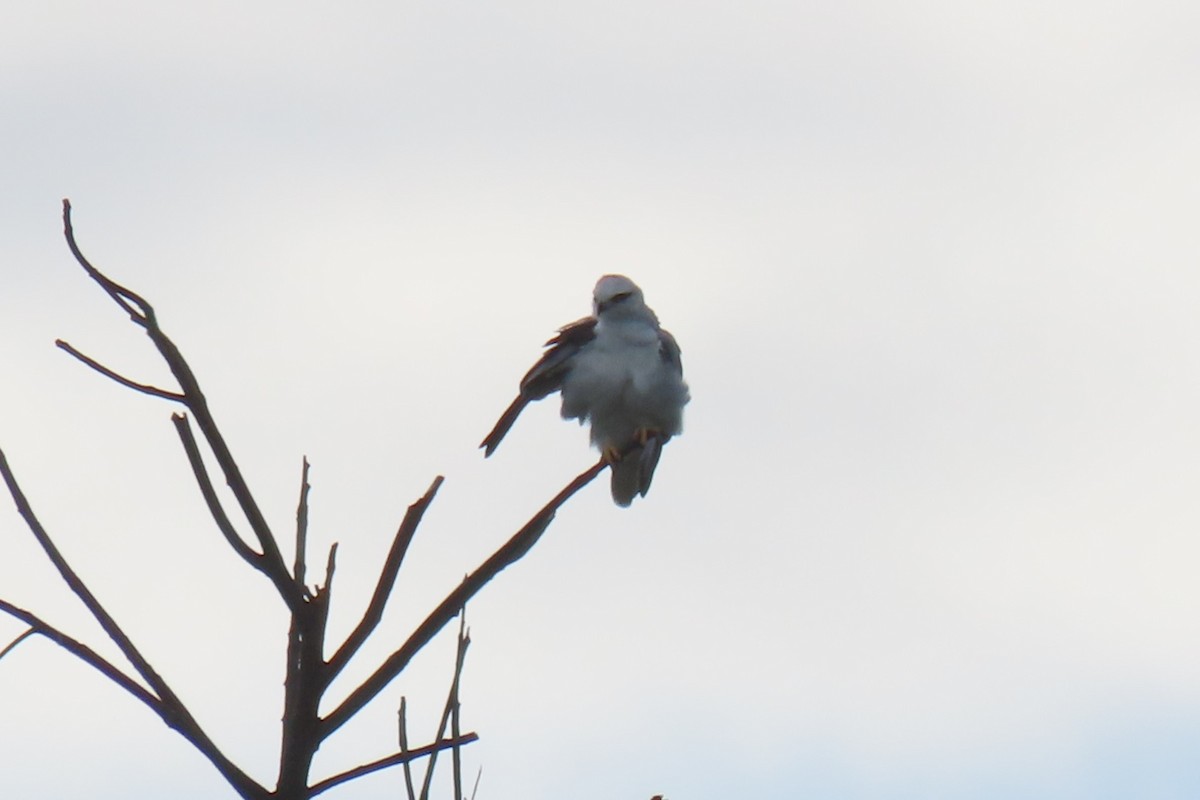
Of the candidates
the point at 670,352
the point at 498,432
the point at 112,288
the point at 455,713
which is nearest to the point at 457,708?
the point at 455,713

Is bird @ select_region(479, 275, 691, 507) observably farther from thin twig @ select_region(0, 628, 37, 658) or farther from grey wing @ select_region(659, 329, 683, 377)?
thin twig @ select_region(0, 628, 37, 658)

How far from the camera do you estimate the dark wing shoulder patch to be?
6.88 metres

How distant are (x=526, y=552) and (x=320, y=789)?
0.52 metres

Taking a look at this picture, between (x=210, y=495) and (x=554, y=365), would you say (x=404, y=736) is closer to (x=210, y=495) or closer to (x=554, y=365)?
(x=210, y=495)

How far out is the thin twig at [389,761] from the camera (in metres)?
1.96

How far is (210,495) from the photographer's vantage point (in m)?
2.13

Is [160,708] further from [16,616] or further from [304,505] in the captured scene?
[304,505]

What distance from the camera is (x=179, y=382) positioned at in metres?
2.08

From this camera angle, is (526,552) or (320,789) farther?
(526,552)

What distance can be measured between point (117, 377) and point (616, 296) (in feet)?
17.2

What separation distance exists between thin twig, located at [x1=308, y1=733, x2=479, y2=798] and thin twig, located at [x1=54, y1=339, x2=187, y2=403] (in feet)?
2.07

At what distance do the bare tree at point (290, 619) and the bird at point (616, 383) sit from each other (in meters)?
4.40

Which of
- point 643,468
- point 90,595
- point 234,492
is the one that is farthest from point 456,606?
point 643,468

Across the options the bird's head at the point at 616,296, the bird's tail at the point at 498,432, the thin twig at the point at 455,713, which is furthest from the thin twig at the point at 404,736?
the bird's head at the point at 616,296
